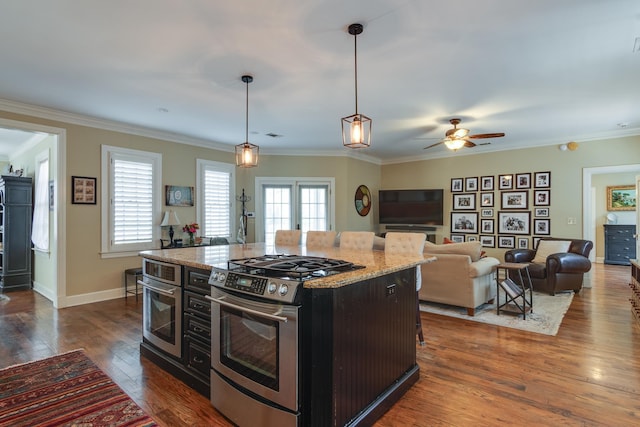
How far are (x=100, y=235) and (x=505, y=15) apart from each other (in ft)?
18.4

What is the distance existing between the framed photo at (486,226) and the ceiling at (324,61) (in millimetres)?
2381

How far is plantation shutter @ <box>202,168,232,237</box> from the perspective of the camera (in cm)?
645

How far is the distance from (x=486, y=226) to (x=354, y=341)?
20.3 ft

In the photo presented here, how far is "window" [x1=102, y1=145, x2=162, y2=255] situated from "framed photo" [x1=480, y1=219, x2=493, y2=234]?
6377mm

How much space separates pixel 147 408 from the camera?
224 centimetres

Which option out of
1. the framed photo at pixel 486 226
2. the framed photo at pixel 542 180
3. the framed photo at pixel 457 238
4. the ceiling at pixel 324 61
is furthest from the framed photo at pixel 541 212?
the ceiling at pixel 324 61

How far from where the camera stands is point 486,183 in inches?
279

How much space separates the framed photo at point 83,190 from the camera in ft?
15.6

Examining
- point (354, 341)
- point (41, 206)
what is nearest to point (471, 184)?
point (354, 341)

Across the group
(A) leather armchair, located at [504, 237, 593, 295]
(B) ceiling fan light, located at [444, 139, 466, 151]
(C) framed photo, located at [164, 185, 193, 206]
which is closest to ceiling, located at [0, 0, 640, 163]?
(B) ceiling fan light, located at [444, 139, 466, 151]

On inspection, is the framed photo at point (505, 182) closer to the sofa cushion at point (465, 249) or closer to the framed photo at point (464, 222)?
the framed photo at point (464, 222)

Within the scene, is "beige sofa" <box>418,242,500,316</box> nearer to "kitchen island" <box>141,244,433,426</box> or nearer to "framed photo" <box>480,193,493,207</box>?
"kitchen island" <box>141,244,433,426</box>

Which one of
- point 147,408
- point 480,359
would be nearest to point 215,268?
point 147,408

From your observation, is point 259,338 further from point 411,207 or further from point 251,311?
point 411,207
